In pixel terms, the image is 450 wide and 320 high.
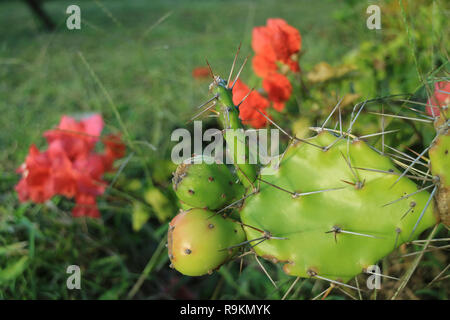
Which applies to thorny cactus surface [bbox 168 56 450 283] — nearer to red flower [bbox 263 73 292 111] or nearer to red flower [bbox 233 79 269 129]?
red flower [bbox 233 79 269 129]

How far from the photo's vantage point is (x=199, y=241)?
43cm

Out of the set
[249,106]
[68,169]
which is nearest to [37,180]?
[68,169]

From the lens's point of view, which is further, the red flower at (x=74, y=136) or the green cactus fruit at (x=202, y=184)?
the red flower at (x=74, y=136)

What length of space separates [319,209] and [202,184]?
0.15 m

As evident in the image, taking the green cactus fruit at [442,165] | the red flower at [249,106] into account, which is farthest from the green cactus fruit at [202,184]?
the green cactus fruit at [442,165]

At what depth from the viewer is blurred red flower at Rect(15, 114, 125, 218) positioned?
2.69 feet

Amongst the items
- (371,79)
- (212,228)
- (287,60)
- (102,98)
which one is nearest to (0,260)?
(212,228)

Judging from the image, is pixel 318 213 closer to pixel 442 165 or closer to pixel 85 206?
pixel 442 165

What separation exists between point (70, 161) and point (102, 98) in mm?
829

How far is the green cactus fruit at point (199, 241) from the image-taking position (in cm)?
43

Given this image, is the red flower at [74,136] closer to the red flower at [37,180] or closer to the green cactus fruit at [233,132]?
the red flower at [37,180]

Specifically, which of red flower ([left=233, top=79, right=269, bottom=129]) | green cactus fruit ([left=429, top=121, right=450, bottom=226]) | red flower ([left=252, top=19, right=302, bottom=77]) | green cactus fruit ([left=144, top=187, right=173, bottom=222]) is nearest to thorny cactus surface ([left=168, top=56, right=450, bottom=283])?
green cactus fruit ([left=429, top=121, right=450, bottom=226])

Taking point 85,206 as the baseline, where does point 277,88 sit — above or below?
above

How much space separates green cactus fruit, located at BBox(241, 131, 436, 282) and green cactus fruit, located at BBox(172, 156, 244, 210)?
1.4 inches
